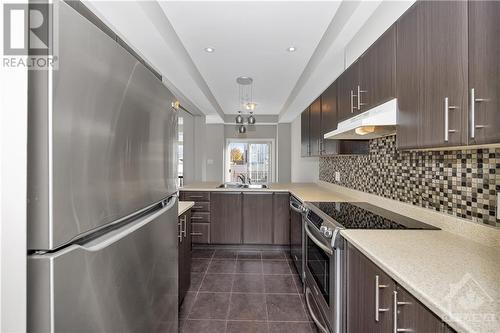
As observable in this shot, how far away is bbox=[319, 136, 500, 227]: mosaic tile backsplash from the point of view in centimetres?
124

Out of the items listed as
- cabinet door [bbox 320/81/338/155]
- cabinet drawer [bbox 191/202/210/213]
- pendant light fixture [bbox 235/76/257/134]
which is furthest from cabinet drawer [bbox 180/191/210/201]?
cabinet door [bbox 320/81/338/155]

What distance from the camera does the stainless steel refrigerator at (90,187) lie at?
50cm

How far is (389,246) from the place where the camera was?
1.19m

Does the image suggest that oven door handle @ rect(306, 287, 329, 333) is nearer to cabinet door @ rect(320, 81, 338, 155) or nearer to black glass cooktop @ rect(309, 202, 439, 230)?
black glass cooktop @ rect(309, 202, 439, 230)

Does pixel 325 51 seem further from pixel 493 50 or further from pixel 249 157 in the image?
pixel 249 157

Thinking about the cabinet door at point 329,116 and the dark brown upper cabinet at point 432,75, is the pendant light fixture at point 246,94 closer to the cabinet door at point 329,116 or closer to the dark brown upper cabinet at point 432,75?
the cabinet door at point 329,116

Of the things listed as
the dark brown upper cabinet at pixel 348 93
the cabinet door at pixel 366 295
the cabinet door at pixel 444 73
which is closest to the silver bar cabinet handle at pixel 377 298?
the cabinet door at pixel 366 295

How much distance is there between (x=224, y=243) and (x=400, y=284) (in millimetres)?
3137

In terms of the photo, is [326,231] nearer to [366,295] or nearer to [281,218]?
[366,295]

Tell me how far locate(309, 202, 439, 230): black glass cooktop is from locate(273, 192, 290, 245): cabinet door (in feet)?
4.83

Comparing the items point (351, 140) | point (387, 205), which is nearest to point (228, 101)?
point (351, 140)

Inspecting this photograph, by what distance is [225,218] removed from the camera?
12.5 feet

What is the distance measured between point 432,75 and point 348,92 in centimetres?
106

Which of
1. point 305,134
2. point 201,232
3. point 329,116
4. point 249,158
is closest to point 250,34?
point 329,116
